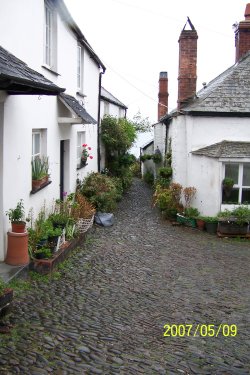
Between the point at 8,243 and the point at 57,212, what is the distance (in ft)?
11.4

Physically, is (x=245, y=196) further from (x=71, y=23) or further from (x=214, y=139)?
(x=71, y=23)

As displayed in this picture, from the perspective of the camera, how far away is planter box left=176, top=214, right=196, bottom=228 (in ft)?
47.1

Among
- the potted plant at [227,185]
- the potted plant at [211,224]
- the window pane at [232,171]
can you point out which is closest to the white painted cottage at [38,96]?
the potted plant at [211,224]

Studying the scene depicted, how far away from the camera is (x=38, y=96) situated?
8.64 meters

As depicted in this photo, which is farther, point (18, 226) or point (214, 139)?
point (214, 139)

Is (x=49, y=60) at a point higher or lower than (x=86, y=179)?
higher

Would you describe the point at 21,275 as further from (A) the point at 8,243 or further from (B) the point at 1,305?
(B) the point at 1,305

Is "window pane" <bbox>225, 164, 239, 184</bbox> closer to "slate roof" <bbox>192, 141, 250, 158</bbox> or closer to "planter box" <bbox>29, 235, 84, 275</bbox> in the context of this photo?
"slate roof" <bbox>192, 141, 250, 158</bbox>

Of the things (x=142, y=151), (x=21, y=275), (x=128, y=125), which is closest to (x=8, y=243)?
(x=21, y=275)

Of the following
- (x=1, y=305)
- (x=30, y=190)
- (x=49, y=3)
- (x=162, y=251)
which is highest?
(x=49, y=3)

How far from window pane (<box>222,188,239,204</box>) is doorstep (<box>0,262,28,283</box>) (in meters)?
8.75

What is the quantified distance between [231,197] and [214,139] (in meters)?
2.07

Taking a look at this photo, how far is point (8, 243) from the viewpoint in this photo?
6.92 metres

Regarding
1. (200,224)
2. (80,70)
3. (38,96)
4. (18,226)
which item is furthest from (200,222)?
(18,226)
